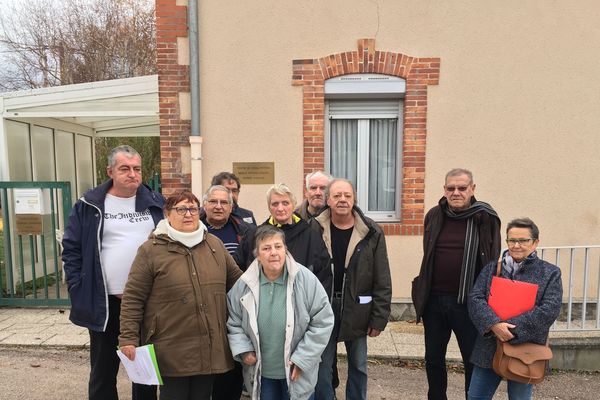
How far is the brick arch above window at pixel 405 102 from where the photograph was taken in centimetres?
504

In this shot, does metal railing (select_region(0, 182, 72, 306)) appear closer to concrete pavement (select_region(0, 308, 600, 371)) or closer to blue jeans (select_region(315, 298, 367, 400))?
concrete pavement (select_region(0, 308, 600, 371))

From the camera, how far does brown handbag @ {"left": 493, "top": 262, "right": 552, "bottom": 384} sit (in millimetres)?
2457

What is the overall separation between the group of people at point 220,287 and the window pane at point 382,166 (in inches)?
105

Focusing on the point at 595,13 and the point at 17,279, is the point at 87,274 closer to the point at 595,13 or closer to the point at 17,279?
the point at 17,279

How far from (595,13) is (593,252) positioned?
284 cm

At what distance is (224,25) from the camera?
5094 mm

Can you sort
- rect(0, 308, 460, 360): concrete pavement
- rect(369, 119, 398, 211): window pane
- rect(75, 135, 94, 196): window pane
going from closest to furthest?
rect(0, 308, 460, 360): concrete pavement, rect(369, 119, 398, 211): window pane, rect(75, 135, 94, 196): window pane

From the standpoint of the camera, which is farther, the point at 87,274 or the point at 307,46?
the point at 307,46

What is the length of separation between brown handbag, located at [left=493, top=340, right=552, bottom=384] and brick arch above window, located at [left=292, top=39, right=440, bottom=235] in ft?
8.93

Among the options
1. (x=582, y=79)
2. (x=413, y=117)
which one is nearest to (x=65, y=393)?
(x=413, y=117)

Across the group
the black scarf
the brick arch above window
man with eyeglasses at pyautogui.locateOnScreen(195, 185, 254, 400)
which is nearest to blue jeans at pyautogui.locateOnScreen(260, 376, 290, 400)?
man with eyeglasses at pyautogui.locateOnScreen(195, 185, 254, 400)

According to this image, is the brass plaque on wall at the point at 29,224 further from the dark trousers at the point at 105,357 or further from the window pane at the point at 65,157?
the dark trousers at the point at 105,357

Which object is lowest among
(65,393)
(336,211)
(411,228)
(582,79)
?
(65,393)

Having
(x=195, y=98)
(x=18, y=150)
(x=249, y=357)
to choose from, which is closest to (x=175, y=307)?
(x=249, y=357)
